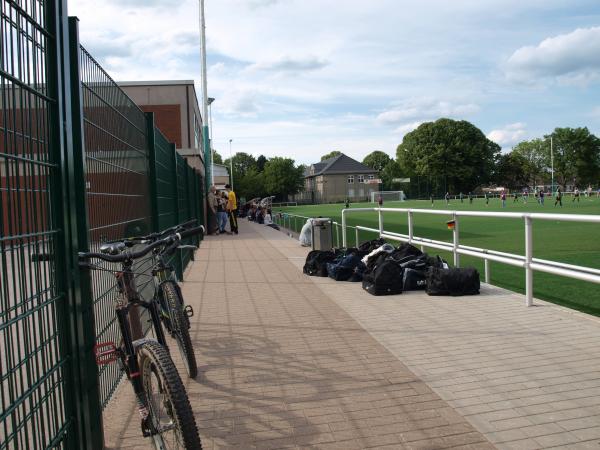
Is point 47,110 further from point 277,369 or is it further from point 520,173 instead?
point 520,173

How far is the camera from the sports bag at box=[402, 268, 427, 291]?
7910 millimetres

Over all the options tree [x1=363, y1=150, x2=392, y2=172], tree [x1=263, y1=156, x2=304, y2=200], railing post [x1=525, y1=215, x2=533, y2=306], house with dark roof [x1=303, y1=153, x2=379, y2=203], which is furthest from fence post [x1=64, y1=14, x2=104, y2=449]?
tree [x1=363, y1=150, x2=392, y2=172]

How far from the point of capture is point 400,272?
7852 millimetres

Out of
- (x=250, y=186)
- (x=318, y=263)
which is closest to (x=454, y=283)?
(x=318, y=263)

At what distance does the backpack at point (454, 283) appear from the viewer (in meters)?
7.40

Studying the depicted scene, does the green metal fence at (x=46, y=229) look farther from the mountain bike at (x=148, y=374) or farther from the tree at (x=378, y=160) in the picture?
the tree at (x=378, y=160)

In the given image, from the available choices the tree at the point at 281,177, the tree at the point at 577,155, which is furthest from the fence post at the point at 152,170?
the tree at the point at 577,155

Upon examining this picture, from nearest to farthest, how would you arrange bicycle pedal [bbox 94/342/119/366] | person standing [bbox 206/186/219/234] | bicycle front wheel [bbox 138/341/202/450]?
bicycle front wheel [bbox 138/341/202/450], bicycle pedal [bbox 94/342/119/366], person standing [bbox 206/186/219/234]

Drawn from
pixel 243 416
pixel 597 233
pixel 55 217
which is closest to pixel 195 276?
pixel 243 416

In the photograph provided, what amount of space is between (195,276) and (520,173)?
118446 millimetres

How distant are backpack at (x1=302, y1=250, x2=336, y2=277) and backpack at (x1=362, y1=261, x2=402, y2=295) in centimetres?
204

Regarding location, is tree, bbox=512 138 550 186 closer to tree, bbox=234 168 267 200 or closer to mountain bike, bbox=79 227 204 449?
tree, bbox=234 168 267 200

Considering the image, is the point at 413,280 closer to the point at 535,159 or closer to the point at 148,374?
the point at 148,374

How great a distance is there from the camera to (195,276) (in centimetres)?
1074
